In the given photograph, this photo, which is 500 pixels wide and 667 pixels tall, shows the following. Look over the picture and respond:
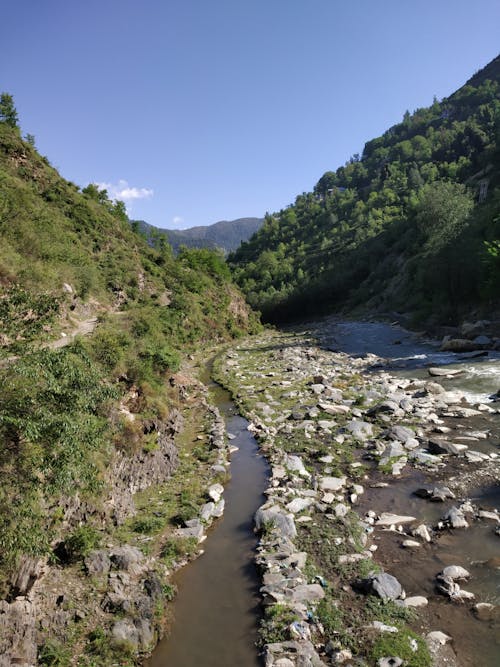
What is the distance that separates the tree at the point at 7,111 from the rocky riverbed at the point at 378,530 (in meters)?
54.6

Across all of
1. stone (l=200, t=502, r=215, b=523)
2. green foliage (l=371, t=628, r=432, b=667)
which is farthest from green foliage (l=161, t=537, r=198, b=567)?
green foliage (l=371, t=628, r=432, b=667)

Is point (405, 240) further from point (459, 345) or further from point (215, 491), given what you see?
point (215, 491)

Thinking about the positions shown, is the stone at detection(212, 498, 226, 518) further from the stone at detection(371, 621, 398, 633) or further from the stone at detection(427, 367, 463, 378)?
the stone at detection(427, 367, 463, 378)

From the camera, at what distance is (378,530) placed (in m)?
10.1

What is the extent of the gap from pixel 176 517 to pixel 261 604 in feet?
13.0

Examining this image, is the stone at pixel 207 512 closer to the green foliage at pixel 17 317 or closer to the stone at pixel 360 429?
the green foliage at pixel 17 317

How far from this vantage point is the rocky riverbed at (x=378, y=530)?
6.85m

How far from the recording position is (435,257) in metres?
48.3

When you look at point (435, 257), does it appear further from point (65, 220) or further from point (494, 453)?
point (65, 220)

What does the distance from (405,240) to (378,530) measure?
92.5 m

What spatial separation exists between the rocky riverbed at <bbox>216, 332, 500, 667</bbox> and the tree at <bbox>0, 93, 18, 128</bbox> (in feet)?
179

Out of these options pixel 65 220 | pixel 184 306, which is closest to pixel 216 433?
pixel 184 306

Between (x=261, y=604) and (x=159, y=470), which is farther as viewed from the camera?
(x=159, y=470)

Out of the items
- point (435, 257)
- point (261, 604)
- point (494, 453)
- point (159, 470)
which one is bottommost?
point (494, 453)
